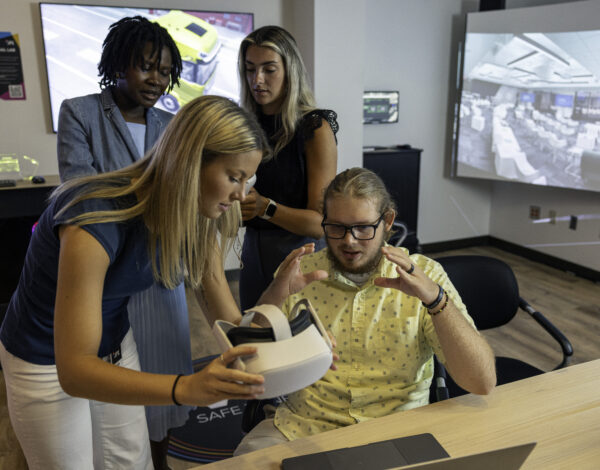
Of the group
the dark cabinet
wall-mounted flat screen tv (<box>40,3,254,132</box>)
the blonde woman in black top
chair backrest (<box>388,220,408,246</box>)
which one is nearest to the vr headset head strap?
the blonde woman in black top

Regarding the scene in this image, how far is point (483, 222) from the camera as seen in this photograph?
5.17m

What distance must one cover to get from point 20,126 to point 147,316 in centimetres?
252

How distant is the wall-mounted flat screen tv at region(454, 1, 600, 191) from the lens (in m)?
3.90

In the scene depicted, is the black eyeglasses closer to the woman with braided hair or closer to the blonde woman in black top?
the blonde woman in black top

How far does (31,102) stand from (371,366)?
316 cm

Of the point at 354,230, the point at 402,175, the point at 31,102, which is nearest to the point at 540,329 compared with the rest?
the point at 402,175

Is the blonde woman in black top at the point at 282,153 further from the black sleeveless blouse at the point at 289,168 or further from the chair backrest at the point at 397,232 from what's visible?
the chair backrest at the point at 397,232

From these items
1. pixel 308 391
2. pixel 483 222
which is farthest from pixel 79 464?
pixel 483 222

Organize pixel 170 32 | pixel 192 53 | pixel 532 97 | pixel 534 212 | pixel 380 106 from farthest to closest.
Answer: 1. pixel 534 212
2. pixel 380 106
3. pixel 532 97
4. pixel 192 53
5. pixel 170 32

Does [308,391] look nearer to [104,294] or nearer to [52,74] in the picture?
[104,294]

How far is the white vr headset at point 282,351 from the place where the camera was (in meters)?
0.74

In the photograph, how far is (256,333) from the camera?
785 millimetres

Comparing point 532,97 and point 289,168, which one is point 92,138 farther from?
point 532,97

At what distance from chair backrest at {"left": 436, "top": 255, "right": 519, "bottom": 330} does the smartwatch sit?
67cm
